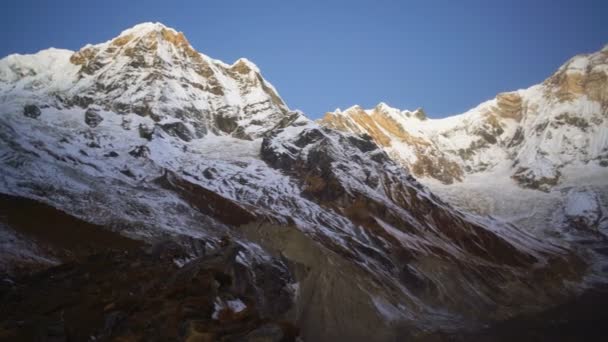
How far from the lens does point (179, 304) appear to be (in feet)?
76.8

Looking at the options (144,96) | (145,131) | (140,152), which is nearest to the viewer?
(140,152)

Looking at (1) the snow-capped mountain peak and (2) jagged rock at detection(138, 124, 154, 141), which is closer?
(2) jagged rock at detection(138, 124, 154, 141)

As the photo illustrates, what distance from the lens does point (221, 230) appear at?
9550cm

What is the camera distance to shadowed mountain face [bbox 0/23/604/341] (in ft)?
96.6

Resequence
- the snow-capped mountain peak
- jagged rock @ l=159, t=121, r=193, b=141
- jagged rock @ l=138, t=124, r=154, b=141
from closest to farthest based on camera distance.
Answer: jagged rock @ l=138, t=124, r=154, b=141, jagged rock @ l=159, t=121, r=193, b=141, the snow-capped mountain peak

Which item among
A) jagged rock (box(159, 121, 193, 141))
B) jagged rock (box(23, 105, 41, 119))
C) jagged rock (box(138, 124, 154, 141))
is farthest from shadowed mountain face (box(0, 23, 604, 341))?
jagged rock (box(138, 124, 154, 141))

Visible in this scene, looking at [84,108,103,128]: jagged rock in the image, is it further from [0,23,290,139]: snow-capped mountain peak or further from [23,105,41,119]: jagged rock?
[23,105,41,119]: jagged rock

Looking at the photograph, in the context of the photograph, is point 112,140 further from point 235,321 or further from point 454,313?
point 235,321

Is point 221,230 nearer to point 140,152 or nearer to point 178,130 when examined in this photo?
point 140,152

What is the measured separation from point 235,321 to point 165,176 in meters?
100

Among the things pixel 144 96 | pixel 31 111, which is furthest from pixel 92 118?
pixel 144 96

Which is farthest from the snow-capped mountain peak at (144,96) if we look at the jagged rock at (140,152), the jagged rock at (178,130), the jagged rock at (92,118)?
the jagged rock at (140,152)

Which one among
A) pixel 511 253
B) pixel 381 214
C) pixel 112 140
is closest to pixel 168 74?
pixel 112 140

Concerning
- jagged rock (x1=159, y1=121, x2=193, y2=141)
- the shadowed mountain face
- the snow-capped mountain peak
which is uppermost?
the snow-capped mountain peak
